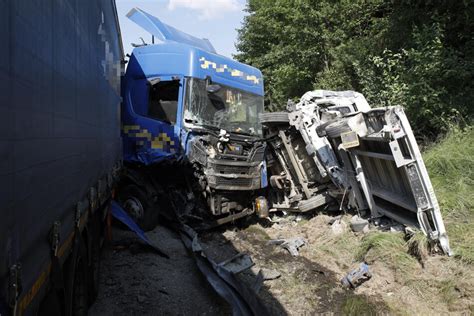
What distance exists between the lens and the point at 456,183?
515 cm

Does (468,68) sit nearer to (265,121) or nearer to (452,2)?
(452,2)

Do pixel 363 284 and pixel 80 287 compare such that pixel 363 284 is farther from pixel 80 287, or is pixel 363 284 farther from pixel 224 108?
pixel 224 108

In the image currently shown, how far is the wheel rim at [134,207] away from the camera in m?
6.61

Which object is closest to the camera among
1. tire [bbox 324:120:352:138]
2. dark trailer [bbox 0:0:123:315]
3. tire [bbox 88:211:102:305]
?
dark trailer [bbox 0:0:123:315]

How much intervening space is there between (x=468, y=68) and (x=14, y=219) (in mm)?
7520

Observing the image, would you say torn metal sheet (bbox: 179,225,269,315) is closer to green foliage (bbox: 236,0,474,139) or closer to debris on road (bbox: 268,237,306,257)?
debris on road (bbox: 268,237,306,257)

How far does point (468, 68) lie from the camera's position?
7.09m

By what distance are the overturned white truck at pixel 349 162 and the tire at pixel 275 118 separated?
17 mm

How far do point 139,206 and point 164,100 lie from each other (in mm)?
1722

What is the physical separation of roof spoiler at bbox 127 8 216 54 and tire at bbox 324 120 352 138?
3455 mm

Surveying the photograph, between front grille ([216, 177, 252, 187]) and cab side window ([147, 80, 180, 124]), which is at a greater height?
cab side window ([147, 80, 180, 124])

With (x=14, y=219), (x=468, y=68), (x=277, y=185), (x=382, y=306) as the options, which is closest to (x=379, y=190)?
(x=382, y=306)

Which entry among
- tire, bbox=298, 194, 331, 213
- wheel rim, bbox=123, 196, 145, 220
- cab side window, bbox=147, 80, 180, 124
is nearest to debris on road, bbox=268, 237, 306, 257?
tire, bbox=298, 194, 331, 213

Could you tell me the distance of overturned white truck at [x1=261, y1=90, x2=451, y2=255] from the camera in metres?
4.31
